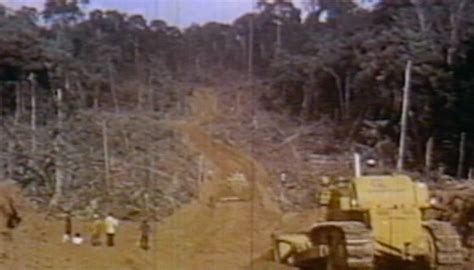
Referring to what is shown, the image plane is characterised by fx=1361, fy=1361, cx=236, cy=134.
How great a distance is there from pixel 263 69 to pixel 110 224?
0.77 m

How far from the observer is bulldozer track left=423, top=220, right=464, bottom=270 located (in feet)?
15.4

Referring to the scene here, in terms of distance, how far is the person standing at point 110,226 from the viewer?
479 cm

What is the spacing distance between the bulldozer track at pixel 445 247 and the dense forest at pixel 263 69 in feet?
0.66

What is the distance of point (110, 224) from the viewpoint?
4.79 meters

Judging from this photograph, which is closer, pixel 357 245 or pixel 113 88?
pixel 357 245

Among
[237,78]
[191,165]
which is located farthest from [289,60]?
[191,165]

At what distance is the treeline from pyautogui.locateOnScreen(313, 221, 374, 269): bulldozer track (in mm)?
299

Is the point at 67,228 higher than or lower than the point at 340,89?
lower

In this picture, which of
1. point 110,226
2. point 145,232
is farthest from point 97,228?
point 145,232

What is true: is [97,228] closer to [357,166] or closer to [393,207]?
[357,166]

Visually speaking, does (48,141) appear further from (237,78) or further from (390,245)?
(390,245)

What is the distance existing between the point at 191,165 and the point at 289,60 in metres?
0.51

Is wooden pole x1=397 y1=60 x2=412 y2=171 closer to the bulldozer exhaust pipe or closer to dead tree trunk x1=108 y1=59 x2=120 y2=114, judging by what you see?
the bulldozer exhaust pipe

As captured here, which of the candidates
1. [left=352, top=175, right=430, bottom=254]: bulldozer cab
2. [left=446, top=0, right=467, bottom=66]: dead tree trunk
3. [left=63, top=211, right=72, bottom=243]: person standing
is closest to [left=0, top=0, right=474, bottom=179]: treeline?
[left=446, top=0, right=467, bottom=66]: dead tree trunk
